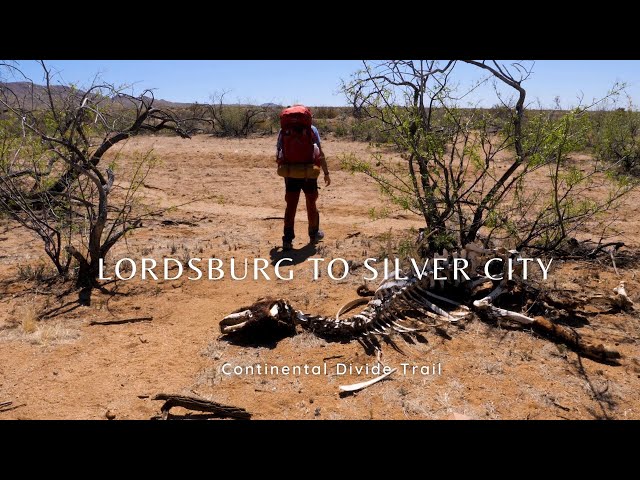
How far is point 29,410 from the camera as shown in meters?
3.55

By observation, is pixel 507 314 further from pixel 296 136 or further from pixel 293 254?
pixel 296 136

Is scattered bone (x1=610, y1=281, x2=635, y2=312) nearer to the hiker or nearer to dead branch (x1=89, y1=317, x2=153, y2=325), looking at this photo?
the hiker

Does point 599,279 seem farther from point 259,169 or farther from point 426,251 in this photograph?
point 259,169

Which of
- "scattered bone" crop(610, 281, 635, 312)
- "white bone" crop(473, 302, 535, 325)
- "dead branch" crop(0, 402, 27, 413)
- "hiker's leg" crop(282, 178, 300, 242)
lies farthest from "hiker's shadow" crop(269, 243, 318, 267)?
"scattered bone" crop(610, 281, 635, 312)

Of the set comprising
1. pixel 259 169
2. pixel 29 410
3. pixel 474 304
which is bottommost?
pixel 29 410

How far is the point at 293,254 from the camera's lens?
6797mm

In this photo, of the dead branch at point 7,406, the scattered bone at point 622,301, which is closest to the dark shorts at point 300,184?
the scattered bone at point 622,301

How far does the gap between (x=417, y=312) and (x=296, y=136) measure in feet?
→ 9.33

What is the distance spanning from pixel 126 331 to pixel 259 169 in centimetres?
894

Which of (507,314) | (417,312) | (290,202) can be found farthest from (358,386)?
(290,202)

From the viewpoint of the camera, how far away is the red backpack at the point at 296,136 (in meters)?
6.33

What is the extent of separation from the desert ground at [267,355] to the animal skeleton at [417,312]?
0.40 feet

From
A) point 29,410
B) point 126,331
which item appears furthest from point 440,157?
point 29,410

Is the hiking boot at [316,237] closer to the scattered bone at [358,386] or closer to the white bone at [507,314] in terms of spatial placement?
the white bone at [507,314]
